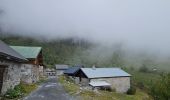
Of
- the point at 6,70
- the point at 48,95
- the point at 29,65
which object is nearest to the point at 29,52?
the point at 29,65

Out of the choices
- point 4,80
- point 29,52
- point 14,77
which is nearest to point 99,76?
point 29,52

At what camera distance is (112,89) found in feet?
195

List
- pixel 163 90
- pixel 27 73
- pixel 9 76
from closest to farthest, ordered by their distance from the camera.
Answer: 1. pixel 9 76
2. pixel 163 90
3. pixel 27 73

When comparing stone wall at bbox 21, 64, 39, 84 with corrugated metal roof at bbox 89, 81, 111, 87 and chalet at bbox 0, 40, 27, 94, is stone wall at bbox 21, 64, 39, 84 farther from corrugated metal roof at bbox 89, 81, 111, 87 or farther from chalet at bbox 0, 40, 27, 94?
corrugated metal roof at bbox 89, 81, 111, 87

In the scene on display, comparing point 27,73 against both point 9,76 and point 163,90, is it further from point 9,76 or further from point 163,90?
point 163,90

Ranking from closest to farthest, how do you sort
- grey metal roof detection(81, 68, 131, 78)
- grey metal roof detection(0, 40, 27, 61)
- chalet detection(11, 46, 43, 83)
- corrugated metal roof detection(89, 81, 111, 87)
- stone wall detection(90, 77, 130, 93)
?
grey metal roof detection(0, 40, 27, 61), chalet detection(11, 46, 43, 83), corrugated metal roof detection(89, 81, 111, 87), grey metal roof detection(81, 68, 131, 78), stone wall detection(90, 77, 130, 93)

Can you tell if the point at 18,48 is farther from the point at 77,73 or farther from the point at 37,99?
the point at 37,99

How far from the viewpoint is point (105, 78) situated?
200 feet

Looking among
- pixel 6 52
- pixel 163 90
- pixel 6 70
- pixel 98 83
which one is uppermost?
pixel 6 52

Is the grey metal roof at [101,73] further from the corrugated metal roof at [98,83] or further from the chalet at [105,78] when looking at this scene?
the corrugated metal roof at [98,83]

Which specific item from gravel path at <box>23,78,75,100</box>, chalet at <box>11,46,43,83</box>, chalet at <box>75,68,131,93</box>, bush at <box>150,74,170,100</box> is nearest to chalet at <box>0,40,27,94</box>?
gravel path at <box>23,78,75,100</box>

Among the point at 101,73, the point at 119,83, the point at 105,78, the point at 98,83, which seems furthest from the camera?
the point at 119,83

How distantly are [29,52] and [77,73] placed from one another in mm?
22869

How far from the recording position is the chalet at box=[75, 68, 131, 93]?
59.2 m
